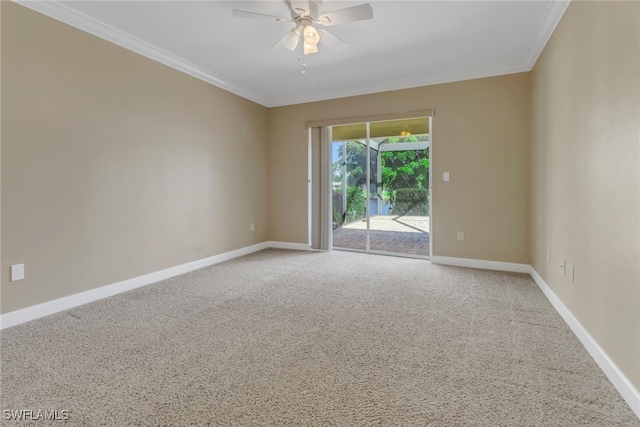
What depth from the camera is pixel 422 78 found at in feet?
13.2

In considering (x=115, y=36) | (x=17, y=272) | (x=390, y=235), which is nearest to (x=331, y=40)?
(x=115, y=36)

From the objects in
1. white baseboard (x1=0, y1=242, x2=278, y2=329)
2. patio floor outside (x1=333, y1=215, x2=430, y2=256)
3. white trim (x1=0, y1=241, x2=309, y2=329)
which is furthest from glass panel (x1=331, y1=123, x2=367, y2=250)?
white baseboard (x1=0, y1=242, x2=278, y2=329)

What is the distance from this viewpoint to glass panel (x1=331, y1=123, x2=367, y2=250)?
494cm

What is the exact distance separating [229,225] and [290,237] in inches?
45.0

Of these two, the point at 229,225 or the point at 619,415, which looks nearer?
the point at 619,415

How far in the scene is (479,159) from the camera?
3877 mm

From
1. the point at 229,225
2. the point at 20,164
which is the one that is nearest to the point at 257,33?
the point at 20,164

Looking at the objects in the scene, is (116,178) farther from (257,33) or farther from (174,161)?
(257,33)

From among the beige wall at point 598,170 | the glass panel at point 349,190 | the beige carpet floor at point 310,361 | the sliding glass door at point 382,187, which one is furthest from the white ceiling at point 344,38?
the beige carpet floor at point 310,361

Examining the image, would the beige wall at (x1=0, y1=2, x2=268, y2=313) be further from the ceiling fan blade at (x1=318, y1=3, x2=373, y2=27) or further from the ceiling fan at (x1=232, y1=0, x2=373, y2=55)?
the ceiling fan blade at (x1=318, y1=3, x2=373, y2=27)

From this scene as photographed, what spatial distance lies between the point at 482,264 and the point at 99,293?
14.2 feet

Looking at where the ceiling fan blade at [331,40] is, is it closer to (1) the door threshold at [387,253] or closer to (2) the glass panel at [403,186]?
(2) the glass panel at [403,186]

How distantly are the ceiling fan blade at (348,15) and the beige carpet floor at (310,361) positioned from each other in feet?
7.58

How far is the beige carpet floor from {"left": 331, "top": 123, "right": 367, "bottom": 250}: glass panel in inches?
85.5
